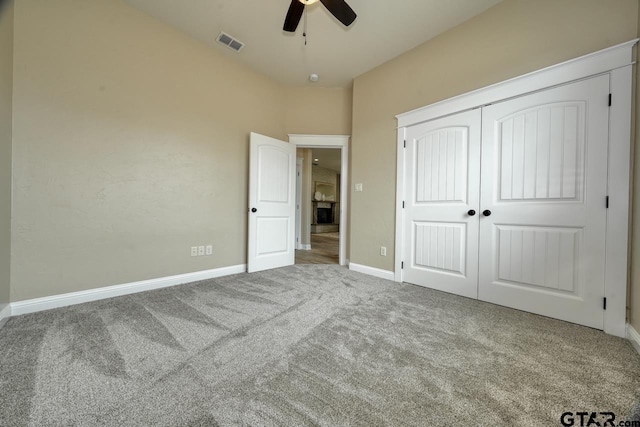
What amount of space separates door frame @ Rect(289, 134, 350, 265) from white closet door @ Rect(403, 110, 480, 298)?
3.53 feet

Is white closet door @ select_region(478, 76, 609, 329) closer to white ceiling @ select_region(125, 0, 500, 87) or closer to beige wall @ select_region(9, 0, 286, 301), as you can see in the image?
white ceiling @ select_region(125, 0, 500, 87)

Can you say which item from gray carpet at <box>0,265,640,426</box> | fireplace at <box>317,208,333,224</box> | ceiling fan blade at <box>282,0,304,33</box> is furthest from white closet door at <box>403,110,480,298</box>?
fireplace at <box>317,208,333,224</box>

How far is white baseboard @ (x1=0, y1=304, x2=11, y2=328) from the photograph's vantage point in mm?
1673

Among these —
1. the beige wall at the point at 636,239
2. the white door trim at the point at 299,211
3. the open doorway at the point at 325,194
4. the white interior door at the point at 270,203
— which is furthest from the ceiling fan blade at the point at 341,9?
the open doorway at the point at 325,194

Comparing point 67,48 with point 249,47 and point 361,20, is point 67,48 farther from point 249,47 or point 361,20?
point 361,20

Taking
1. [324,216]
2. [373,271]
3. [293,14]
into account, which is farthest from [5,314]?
[324,216]

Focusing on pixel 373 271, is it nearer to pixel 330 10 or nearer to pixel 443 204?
pixel 443 204

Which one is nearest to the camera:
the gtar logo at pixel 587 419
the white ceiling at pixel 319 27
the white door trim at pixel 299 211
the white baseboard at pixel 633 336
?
the gtar logo at pixel 587 419

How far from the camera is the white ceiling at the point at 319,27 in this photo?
225cm

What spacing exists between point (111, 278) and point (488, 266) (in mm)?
3636

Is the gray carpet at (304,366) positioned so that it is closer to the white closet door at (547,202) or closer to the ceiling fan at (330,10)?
the white closet door at (547,202)

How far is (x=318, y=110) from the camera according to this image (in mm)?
3816

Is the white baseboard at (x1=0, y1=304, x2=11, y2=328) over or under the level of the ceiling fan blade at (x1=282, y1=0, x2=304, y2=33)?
under

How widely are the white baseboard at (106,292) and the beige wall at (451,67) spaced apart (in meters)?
2.03
